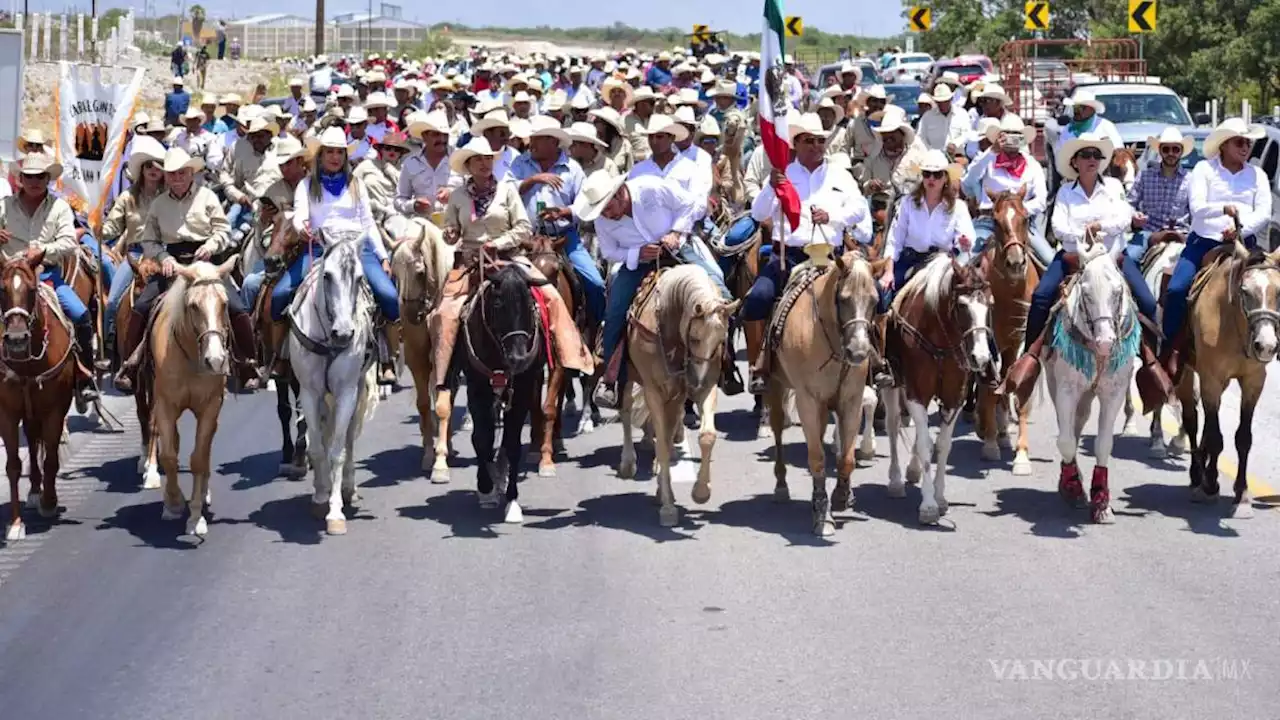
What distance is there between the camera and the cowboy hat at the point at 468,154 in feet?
52.0

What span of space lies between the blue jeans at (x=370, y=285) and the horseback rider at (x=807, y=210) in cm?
265

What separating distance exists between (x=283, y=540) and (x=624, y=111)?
13541mm

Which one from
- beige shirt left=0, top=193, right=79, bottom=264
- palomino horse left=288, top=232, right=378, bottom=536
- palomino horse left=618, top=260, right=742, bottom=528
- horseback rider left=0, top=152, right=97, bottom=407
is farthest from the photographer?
beige shirt left=0, top=193, right=79, bottom=264

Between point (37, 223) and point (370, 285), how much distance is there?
9.25 ft

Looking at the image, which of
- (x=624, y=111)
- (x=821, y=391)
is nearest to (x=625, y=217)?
(x=821, y=391)

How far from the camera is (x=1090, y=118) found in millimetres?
20578

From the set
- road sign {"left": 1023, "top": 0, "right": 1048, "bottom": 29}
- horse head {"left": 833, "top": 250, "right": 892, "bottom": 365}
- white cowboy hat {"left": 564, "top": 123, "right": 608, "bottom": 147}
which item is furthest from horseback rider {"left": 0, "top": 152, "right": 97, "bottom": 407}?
road sign {"left": 1023, "top": 0, "right": 1048, "bottom": 29}

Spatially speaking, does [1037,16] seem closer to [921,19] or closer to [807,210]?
[921,19]

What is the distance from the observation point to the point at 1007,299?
16.2 metres

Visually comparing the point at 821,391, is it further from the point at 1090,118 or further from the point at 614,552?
the point at 1090,118

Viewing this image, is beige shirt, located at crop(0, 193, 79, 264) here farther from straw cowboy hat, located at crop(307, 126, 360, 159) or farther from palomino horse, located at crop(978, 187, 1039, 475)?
palomino horse, located at crop(978, 187, 1039, 475)

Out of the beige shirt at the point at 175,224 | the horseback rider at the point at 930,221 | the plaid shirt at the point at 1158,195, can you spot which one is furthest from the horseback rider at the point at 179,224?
the plaid shirt at the point at 1158,195

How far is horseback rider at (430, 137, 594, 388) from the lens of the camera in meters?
14.8

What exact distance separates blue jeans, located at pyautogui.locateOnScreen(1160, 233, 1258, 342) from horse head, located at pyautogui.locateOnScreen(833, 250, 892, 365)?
9.93 ft
